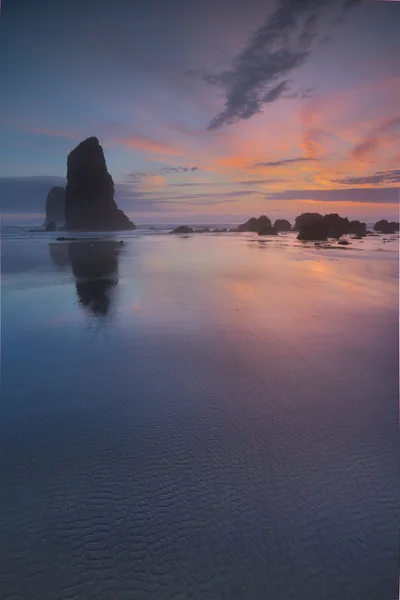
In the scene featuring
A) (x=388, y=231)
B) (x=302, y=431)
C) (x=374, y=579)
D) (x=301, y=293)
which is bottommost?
(x=374, y=579)

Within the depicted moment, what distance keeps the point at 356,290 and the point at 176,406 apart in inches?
380

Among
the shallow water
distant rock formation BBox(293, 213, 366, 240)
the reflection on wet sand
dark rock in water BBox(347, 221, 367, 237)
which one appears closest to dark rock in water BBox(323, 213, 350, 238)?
distant rock formation BBox(293, 213, 366, 240)

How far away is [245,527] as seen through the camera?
297 cm

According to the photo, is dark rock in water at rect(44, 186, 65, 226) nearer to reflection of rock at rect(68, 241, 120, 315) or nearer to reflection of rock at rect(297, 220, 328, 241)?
reflection of rock at rect(297, 220, 328, 241)

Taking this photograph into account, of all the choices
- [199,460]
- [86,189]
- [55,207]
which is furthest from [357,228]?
[55,207]

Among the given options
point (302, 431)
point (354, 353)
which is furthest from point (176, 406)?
point (354, 353)

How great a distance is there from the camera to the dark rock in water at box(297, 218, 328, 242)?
134 feet

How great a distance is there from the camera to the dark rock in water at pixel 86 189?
269 feet

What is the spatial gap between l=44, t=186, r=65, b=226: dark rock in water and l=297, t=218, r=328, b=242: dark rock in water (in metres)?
93.6

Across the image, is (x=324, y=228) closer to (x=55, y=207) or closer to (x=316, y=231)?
(x=316, y=231)

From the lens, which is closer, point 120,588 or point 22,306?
point 120,588

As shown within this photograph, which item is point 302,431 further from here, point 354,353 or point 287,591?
point 354,353

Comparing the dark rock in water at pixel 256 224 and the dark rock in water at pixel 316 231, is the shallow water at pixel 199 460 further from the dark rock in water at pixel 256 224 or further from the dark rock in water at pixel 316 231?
the dark rock in water at pixel 256 224

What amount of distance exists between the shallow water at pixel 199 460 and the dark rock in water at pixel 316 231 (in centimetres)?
3484
